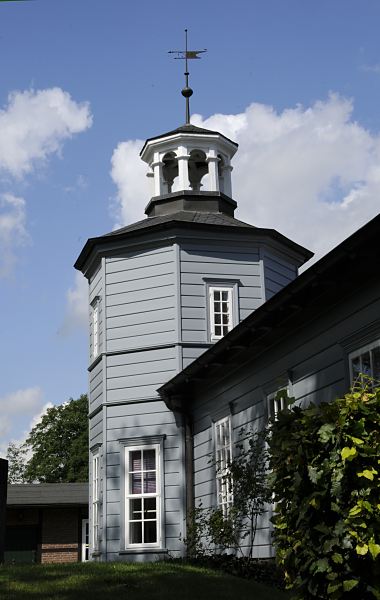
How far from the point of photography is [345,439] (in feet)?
19.2

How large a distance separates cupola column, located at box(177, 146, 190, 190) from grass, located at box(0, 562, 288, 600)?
34.2 feet

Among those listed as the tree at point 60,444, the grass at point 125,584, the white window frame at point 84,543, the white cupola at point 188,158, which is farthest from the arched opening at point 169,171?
the tree at point 60,444

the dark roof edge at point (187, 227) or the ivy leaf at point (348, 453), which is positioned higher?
the dark roof edge at point (187, 227)

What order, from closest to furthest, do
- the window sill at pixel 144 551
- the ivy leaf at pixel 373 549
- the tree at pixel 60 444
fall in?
the ivy leaf at pixel 373 549, the window sill at pixel 144 551, the tree at pixel 60 444

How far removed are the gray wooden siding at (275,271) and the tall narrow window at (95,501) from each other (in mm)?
5431

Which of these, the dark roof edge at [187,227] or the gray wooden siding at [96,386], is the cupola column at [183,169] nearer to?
the dark roof edge at [187,227]

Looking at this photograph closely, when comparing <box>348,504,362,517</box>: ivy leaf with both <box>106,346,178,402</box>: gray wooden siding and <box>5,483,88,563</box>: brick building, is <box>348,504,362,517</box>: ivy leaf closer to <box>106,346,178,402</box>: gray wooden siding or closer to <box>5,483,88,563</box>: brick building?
<box>106,346,178,402</box>: gray wooden siding

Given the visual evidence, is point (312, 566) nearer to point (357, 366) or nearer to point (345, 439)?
point (345, 439)

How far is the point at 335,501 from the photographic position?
19.3ft

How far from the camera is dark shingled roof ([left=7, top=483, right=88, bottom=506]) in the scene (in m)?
29.5

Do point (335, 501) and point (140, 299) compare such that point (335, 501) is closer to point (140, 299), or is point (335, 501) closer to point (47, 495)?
point (140, 299)

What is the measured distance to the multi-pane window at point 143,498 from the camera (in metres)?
17.4

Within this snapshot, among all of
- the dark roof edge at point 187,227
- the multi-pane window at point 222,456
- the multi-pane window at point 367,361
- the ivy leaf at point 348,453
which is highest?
the dark roof edge at point 187,227

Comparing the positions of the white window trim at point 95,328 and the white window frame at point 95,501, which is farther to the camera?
the white window trim at point 95,328
